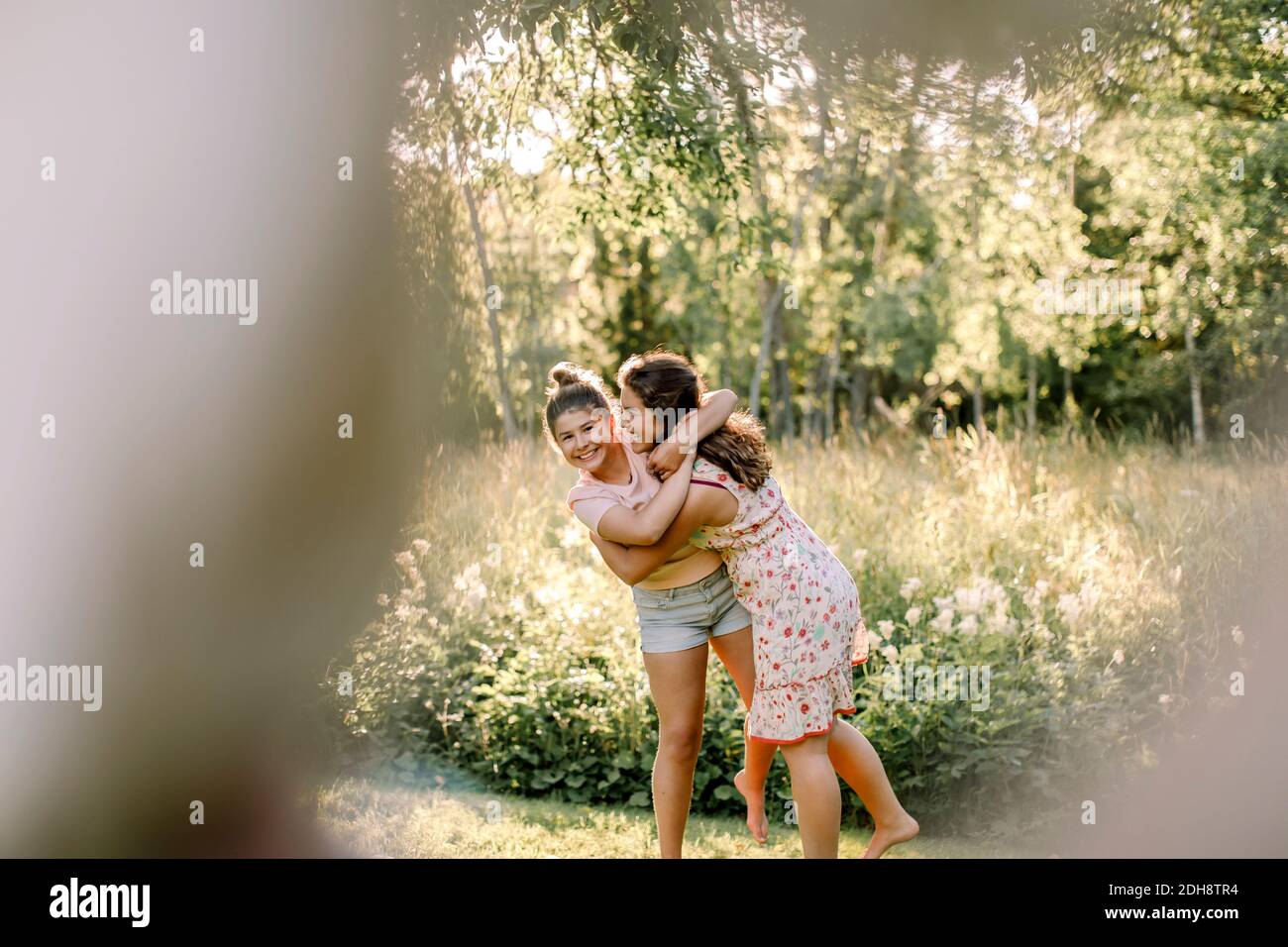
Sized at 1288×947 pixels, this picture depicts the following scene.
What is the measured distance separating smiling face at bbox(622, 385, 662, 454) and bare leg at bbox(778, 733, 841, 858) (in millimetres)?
939

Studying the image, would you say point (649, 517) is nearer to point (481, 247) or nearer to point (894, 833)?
point (894, 833)

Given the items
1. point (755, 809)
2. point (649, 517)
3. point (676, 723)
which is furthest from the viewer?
point (755, 809)

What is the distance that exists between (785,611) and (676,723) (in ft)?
1.52

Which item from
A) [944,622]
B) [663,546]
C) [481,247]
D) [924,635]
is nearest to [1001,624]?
[944,622]

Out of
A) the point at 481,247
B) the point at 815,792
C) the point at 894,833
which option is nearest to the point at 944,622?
the point at 894,833

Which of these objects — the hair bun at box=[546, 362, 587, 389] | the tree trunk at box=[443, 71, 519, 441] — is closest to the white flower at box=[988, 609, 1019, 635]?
the hair bun at box=[546, 362, 587, 389]

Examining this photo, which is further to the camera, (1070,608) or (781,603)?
Result: (1070,608)

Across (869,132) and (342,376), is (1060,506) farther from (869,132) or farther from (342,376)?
(342,376)

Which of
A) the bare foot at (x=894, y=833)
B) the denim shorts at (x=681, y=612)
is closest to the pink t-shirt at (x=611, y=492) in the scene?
the denim shorts at (x=681, y=612)

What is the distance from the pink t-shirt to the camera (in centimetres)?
290

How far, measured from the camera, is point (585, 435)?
2.96 metres

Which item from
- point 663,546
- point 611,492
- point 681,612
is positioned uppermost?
point 611,492

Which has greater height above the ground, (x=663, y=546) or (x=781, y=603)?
(x=663, y=546)

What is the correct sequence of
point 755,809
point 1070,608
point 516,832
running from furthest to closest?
point 1070,608 < point 516,832 < point 755,809
